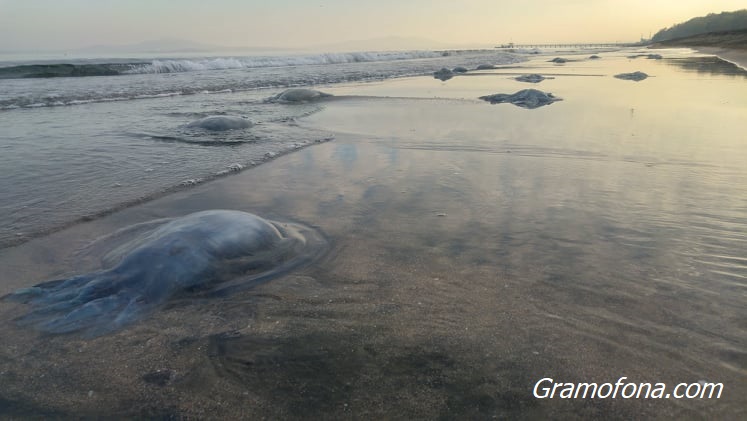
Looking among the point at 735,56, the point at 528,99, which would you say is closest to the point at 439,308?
the point at 528,99

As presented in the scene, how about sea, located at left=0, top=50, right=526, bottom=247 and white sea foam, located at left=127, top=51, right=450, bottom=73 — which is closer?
sea, located at left=0, top=50, right=526, bottom=247

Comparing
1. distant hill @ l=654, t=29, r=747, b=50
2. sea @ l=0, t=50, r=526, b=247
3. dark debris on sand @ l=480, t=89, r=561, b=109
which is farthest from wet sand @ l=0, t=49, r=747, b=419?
distant hill @ l=654, t=29, r=747, b=50

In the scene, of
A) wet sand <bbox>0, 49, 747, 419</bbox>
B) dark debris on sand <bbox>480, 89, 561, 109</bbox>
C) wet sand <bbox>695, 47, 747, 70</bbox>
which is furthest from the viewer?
wet sand <bbox>695, 47, 747, 70</bbox>

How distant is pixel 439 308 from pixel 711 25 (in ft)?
440

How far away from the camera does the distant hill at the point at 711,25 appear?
287 ft

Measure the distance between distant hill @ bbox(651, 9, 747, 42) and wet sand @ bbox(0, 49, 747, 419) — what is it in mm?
95766

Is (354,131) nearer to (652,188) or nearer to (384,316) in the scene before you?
Answer: (652,188)

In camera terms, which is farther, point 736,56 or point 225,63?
point 225,63

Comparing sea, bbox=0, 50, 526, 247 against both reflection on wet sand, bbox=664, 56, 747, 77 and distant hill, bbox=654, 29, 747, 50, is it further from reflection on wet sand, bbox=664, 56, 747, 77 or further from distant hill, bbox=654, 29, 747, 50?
distant hill, bbox=654, 29, 747, 50

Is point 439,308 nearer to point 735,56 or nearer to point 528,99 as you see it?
point 528,99

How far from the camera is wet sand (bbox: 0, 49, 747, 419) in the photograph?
1988 millimetres

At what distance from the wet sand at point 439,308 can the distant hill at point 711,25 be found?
95766 millimetres

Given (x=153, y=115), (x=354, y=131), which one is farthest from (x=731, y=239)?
(x=153, y=115)

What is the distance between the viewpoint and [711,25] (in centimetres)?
10244
